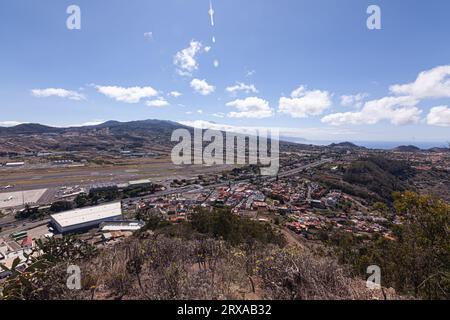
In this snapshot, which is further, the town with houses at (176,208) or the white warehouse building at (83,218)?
the white warehouse building at (83,218)

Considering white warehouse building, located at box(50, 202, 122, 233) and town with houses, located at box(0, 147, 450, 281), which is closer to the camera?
town with houses, located at box(0, 147, 450, 281)

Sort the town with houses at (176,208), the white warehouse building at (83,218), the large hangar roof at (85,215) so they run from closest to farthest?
the town with houses at (176,208) < the white warehouse building at (83,218) < the large hangar roof at (85,215)

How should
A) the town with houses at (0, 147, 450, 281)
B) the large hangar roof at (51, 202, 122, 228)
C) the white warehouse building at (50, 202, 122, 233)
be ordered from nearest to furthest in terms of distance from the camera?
1. the town with houses at (0, 147, 450, 281)
2. the white warehouse building at (50, 202, 122, 233)
3. the large hangar roof at (51, 202, 122, 228)

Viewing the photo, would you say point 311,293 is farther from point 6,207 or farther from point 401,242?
point 6,207

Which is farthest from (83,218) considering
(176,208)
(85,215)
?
(176,208)

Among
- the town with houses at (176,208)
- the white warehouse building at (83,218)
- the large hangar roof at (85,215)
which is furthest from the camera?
the large hangar roof at (85,215)

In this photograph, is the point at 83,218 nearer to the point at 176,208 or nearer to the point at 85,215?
the point at 85,215

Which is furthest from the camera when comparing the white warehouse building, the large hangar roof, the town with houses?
the large hangar roof
